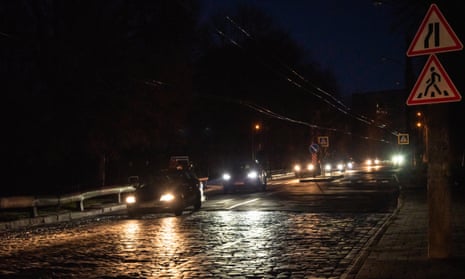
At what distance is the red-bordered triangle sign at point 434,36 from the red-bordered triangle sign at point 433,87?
15 centimetres

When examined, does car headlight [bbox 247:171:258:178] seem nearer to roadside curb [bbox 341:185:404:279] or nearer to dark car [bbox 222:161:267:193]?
dark car [bbox 222:161:267:193]

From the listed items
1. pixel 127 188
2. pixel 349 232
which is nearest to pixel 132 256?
pixel 349 232

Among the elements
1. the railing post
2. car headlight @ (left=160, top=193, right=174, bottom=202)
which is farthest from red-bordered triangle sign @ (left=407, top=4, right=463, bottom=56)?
the railing post

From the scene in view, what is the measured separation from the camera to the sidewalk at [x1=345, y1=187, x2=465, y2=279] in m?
8.94

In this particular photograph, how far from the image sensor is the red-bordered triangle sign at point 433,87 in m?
9.15

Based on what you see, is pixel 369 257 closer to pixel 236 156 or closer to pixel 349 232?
pixel 349 232

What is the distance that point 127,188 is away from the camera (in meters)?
28.1

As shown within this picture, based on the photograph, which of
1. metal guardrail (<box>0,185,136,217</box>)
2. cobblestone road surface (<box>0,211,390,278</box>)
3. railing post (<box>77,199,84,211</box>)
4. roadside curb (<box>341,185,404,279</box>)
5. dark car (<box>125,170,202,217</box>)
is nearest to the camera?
roadside curb (<box>341,185,404,279</box>)

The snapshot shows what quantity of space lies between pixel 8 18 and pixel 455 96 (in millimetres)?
25549

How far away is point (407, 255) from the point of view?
1059 cm

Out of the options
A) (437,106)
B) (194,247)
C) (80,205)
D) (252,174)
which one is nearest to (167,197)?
(80,205)

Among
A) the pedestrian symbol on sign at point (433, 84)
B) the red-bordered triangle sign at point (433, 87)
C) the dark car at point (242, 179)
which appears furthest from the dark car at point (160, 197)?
the dark car at point (242, 179)

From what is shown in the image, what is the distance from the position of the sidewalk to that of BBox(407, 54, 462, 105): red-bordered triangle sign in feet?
7.76

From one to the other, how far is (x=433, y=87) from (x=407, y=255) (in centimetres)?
298
